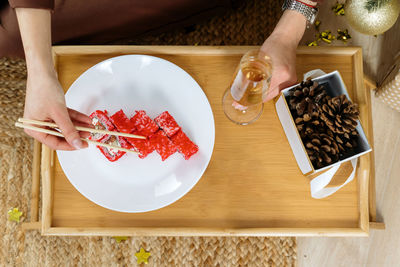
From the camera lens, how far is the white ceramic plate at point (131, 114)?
2.93ft

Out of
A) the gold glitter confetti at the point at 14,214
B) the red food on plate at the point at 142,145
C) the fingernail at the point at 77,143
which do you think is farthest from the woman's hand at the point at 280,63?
the gold glitter confetti at the point at 14,214

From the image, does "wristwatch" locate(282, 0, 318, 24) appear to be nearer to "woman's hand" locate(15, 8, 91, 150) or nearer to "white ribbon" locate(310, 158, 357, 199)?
"white ribbon" locate(310, 158, 357, 199)

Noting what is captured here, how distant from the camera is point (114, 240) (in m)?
1.43

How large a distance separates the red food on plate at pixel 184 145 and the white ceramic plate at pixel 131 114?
0.02m

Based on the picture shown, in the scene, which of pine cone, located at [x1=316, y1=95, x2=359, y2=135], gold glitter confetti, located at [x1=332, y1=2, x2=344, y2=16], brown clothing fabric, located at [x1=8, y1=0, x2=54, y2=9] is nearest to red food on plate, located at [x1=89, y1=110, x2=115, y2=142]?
brown clothing fabric, located at [x1=8, y1=0, x2=54, y2=9]

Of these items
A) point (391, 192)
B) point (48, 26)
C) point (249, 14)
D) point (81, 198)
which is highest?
point (48, 26)

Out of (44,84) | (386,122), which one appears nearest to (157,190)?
(44,84)

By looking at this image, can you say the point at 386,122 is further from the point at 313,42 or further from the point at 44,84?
the point at 44,84

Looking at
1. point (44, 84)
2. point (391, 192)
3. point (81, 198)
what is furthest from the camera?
point (391, 192)

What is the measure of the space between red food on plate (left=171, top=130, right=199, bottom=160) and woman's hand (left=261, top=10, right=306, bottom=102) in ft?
0.79

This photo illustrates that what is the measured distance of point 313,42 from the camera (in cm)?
142

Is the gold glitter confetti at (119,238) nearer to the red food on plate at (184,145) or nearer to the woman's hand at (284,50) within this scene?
the red food on plate at (184,145)

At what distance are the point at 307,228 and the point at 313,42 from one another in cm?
85

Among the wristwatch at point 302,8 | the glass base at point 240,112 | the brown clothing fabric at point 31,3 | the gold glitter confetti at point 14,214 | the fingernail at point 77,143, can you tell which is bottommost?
the gold glitter confetti at point 14,214
